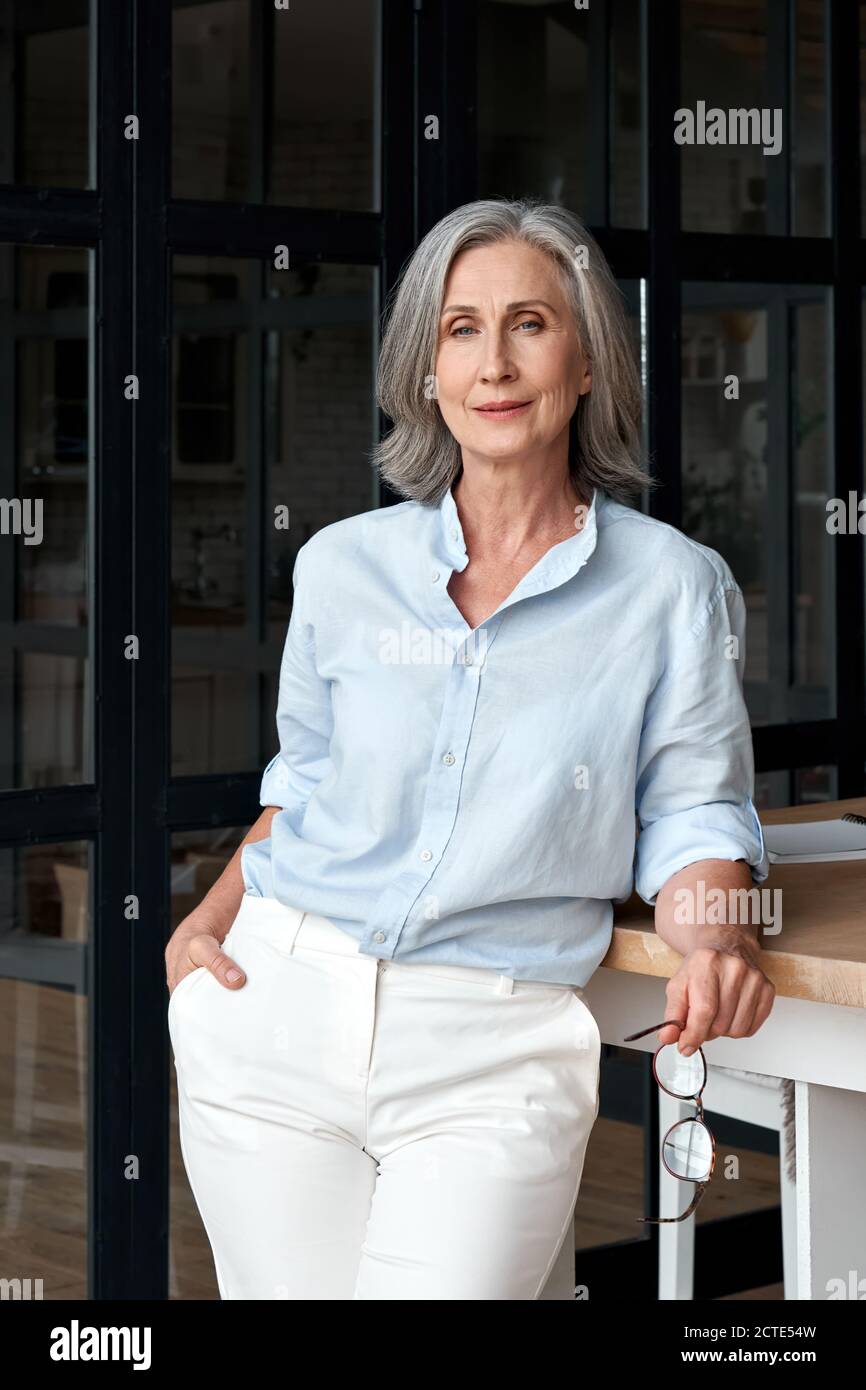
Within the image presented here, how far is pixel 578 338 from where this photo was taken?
1896mm

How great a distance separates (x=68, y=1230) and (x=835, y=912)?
1170 millimetres

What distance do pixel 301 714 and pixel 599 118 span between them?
4.41 feet

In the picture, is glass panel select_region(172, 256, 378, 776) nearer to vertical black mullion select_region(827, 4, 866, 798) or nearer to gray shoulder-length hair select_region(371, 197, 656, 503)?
gray shoulder-length hair select_region(371, 197, 656, 503)

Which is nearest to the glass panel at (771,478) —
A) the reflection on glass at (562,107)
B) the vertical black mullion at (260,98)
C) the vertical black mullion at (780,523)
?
the vertical black mullion at (780,523)

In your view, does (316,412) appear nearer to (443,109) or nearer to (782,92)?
(443,109)

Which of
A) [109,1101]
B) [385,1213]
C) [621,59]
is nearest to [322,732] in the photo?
[385,1213]

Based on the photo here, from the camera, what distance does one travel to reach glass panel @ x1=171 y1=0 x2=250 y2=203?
240cm

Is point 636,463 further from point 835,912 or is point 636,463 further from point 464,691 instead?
point 835,912

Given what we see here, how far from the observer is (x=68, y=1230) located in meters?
2.45

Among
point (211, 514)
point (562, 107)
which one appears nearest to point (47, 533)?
point (211, 514)

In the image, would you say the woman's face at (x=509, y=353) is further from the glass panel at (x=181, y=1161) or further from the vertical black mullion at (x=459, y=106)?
the glass panel at (x=181, y=1161)

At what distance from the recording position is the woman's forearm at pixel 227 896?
2.01 meters

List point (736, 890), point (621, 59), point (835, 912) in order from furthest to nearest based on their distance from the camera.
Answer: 1. point (621, 59)
2. point (835, 912)
3. point (736, 890)

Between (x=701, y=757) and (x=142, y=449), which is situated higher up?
(x=142, y=449)
